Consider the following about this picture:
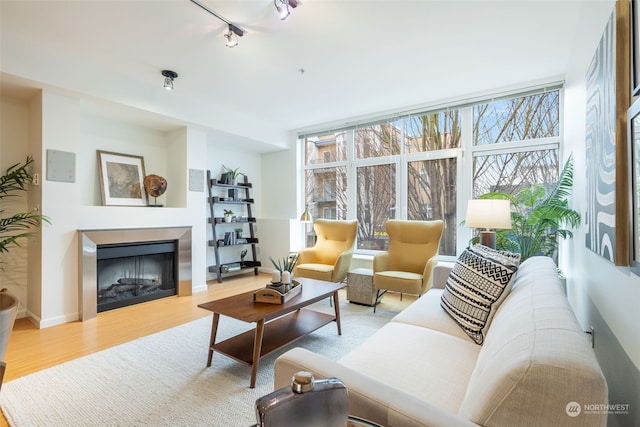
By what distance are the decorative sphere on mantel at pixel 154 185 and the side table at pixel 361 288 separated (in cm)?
263

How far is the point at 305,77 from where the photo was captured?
10.7 ft

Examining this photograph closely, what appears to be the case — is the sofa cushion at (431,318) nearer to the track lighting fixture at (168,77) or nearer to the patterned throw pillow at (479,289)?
the patterned throw pillow at (479,289)

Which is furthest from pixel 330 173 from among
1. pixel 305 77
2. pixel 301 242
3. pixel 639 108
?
pixel 639 108

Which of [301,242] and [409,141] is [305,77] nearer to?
[409,141]

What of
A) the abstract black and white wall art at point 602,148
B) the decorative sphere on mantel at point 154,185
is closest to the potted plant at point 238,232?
the decorative sphere on mantel at point 154,185

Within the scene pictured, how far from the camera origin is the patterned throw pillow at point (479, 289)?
1.51m

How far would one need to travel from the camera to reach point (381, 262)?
3457 mm

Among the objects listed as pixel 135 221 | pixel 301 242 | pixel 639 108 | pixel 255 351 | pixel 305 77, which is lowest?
pixel 255 351

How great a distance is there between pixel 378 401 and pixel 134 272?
12.4 ft

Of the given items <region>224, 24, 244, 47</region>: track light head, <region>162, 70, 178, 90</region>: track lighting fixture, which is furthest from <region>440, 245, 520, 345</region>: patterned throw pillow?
<region>162, 70, 178, 90</region>: track lighting fixture

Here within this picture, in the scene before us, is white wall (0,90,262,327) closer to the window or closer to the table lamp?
the window

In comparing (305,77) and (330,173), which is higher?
(305,77)

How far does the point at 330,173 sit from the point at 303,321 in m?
2.96

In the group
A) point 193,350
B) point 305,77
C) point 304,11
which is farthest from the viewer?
point 305,77
